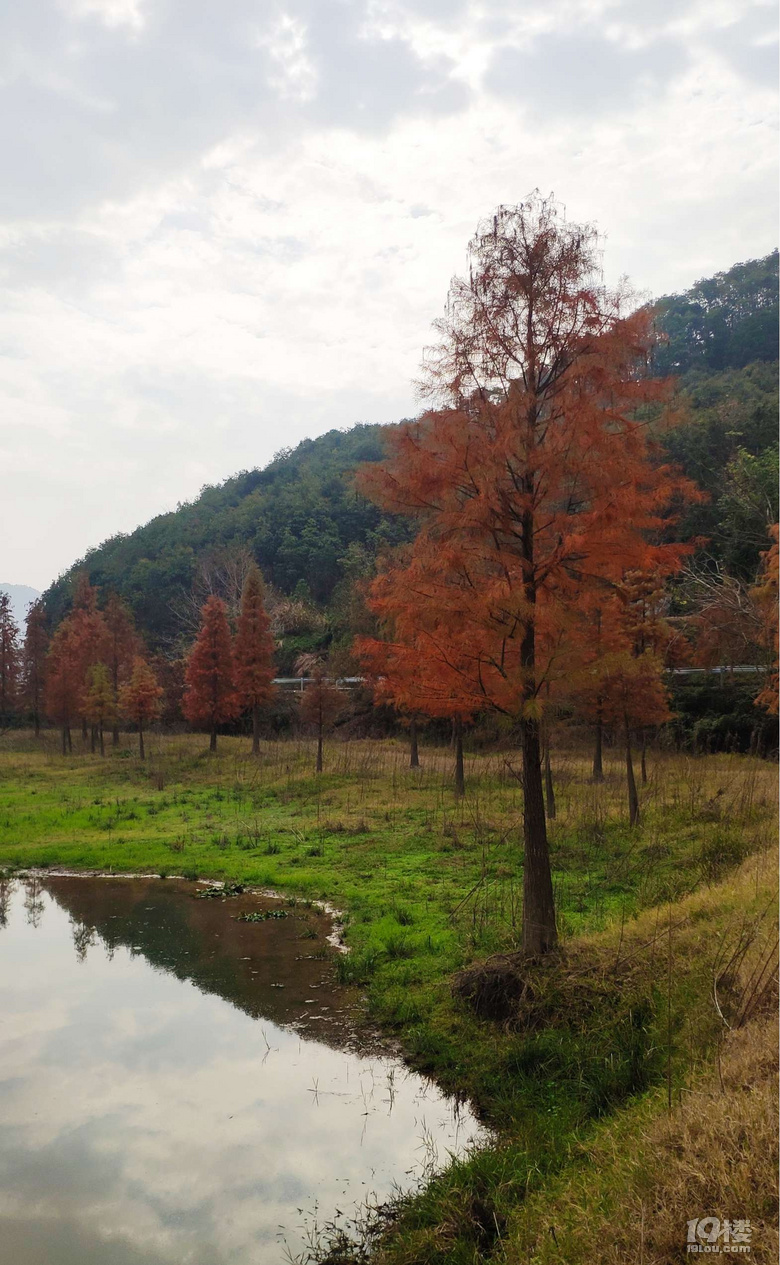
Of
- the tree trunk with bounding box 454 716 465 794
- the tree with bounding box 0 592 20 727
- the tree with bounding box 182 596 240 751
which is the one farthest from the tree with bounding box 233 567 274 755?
the tree with bounding box 0 592 20 727

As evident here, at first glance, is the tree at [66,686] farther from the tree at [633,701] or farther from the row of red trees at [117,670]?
the tree at [633,701]

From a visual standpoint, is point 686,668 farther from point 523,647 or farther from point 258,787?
point 523,647

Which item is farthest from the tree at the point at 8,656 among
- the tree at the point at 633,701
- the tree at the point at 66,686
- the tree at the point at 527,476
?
the tree at the point at 527,476

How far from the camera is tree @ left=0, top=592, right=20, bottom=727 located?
51312 mm

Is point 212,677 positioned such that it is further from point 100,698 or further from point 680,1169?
point 680,1169

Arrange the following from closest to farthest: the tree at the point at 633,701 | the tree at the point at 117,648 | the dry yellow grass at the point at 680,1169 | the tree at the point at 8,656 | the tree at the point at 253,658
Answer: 1. the dry yellow grass at the point at 680,1169
2. the tree at the point at 633,701
3. the tree at the point at 253,658
4. the tree at the point at 117,648
5. the tree at the point at 8,656

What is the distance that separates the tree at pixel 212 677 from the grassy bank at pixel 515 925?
13.6 metres

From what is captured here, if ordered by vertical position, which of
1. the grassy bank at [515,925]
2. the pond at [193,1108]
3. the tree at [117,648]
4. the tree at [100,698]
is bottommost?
the pond at [193,1108]

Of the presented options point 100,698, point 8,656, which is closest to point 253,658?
point 100,698

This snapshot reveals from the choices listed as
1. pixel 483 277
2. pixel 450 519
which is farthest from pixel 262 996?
pixel 483 277

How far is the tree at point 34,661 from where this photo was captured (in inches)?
2023

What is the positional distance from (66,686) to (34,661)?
7.05 metres

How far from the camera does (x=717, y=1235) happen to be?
3.55m

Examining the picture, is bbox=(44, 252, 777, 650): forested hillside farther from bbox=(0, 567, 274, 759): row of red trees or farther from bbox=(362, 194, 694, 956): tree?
bbox=(362, 194, 694, 956): tree
